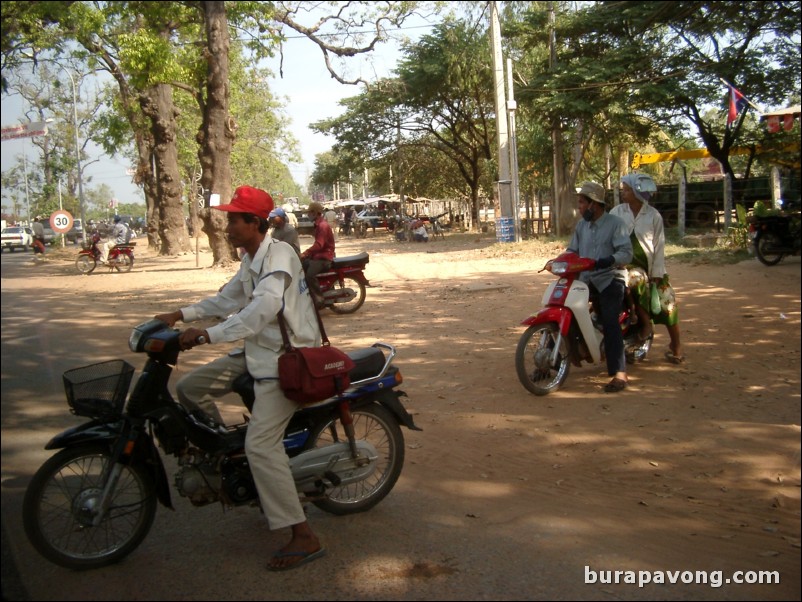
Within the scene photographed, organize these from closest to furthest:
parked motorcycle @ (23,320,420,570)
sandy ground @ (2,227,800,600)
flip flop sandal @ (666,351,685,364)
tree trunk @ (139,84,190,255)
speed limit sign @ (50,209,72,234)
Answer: sandy ground @ (2,227,800,600)
parked motorcycle @ (23,320,420,570)
flip flop sandal @ (666,351,685,364)
speed limit sign @ (50,209,72,234)
tree trunk @ (139,84,190,255)

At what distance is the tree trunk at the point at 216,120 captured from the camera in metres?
18.1

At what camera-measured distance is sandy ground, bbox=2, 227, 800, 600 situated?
3.37 meters

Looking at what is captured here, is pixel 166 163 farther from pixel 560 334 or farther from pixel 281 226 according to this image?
pixel 560 334

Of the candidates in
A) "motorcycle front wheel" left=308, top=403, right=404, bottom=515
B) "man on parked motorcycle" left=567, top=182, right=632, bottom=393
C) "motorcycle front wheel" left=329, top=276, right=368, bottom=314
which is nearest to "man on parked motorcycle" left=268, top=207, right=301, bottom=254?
"motorcycle front wheel" left=329, top=276, right=368, bottom=314

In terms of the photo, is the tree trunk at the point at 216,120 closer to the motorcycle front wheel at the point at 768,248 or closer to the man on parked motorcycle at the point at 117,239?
the man on parked motorcycle at the point at 117,239

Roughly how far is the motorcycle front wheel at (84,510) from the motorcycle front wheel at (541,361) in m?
3.35

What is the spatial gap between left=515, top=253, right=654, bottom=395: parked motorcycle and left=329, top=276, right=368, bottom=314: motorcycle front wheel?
202 inches

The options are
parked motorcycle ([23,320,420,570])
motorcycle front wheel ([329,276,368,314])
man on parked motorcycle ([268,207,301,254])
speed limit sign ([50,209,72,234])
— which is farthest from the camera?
speed limit sign ([50,209,72,234])

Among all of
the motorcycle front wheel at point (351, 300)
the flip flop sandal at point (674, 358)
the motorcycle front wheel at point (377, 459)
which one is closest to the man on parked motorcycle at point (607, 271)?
the flip flop sandal at point (674, 358)

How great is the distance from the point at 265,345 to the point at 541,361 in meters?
3.19

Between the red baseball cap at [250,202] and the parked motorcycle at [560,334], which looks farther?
the parked motorcycle at [560,334]

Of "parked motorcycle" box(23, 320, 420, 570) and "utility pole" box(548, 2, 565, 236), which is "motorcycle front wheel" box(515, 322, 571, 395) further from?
"utility pole" box(548, 2, 565, 236)

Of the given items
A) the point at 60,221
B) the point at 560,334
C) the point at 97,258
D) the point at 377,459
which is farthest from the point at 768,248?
the point at 60,221

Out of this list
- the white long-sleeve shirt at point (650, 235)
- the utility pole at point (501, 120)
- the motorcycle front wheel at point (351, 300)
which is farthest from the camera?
the utility pole at point (501, 120)
